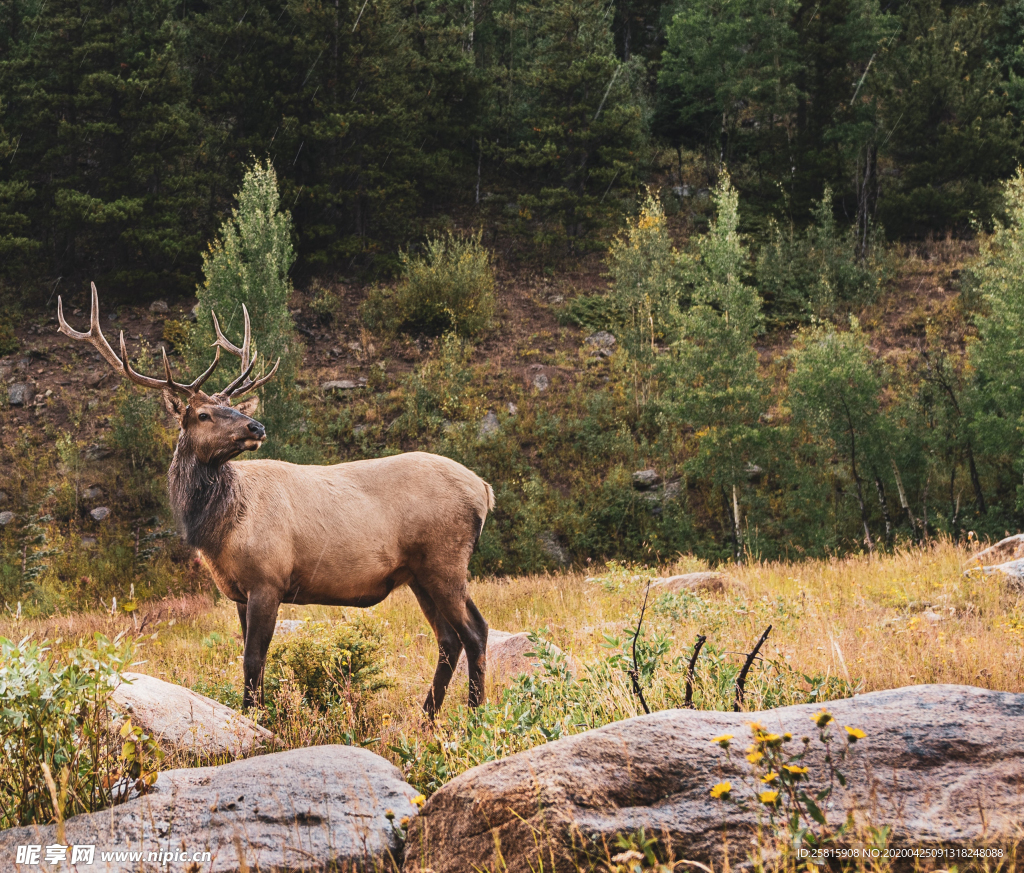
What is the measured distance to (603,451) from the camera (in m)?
22.0

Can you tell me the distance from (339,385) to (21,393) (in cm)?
952

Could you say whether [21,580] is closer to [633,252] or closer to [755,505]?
[755,505]

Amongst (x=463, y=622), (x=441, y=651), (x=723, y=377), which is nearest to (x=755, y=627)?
(x=463, y=622)

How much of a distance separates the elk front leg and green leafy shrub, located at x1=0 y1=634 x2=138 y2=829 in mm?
2073

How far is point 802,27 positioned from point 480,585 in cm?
3215

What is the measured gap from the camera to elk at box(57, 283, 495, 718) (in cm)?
562

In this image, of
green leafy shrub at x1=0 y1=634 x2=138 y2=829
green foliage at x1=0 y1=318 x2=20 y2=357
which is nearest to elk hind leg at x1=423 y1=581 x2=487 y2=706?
green leafy shrub at x1=0 y1=634 x2=138 y2=829

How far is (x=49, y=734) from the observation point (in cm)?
329

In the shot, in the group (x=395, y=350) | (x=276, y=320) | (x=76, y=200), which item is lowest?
(x=395, y=350)

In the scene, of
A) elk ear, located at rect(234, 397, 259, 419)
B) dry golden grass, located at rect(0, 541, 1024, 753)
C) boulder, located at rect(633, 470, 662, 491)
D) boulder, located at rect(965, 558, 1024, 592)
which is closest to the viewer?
dry golden grass, located at rect(0, 541, 1024, 753)

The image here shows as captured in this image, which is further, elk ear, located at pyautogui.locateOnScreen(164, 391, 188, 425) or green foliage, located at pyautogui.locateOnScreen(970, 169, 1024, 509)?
green foliage, located at pyautogui.locateOnScreen(970, 169, 1024, 509)

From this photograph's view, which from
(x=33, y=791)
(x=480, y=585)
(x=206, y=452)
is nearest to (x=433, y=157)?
(x=480, y=585)

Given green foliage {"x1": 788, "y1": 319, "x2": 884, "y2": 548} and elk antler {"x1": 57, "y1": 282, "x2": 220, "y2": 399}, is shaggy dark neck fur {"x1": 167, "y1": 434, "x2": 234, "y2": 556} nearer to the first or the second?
elk antler {"x1": 57, "y1": 282, "x2": 220, "y2": 399}

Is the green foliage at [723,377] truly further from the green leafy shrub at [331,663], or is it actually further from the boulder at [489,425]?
the green leafy shrub at [331,663]
